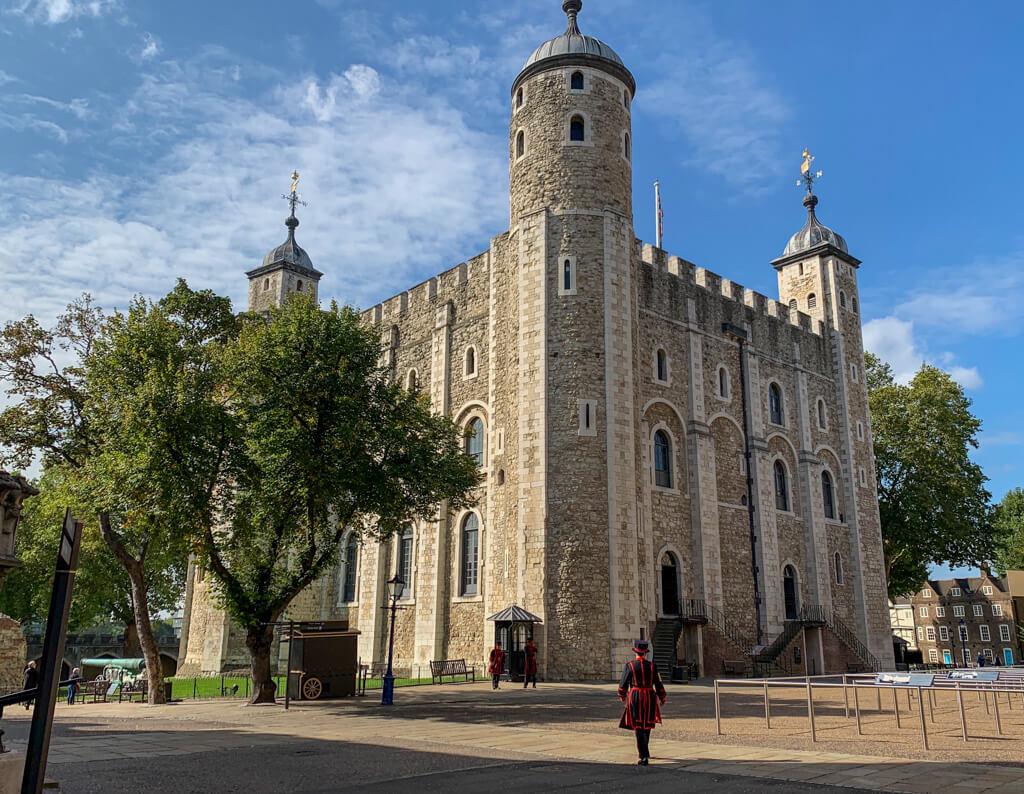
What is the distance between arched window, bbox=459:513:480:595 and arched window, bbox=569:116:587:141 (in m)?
13.4

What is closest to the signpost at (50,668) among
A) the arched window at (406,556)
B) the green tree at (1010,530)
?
the arched window at (406,556)

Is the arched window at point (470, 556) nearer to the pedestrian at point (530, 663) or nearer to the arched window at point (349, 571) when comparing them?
the pedestrian at point (530, 663)

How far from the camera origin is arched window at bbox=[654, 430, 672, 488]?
94.6 feet

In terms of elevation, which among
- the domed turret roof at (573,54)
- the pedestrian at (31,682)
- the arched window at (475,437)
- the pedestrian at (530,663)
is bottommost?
the pedestrian at (530,663)

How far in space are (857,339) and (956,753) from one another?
3295 centimetres

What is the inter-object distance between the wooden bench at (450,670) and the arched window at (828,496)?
18141 millimetres

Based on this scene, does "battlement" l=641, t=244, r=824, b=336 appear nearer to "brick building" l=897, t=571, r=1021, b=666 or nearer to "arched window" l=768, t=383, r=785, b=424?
"arched window" l=768, t=383, r=785, b=424

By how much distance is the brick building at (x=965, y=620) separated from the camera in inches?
2635

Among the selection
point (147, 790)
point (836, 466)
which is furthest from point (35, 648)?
point (147, 790)

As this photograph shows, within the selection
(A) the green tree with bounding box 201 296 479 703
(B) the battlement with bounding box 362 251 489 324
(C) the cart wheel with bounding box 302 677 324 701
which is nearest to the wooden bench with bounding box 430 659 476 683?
(C) the cart wheel with bounding box 302 677 324 701

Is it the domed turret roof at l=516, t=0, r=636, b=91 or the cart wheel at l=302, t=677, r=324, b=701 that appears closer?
the cart wheel at l=302, t=677, r=324, b=701

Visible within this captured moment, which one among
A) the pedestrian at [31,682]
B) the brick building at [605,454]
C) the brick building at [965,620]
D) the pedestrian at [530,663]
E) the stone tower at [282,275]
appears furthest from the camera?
the brick building at [965,620]

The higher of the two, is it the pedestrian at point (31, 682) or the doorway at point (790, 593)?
the doorway at point (790, 593)

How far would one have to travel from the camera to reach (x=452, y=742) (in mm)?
11484
